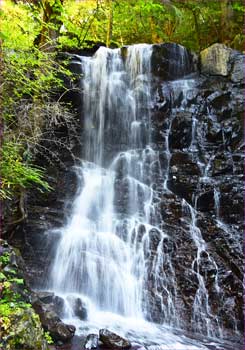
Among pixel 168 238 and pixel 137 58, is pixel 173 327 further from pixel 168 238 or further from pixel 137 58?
pixel 137 58

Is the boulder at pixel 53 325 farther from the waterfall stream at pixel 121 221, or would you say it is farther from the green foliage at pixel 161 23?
the green foliage at pixel 161 23

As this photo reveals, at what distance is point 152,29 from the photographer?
48.9ft

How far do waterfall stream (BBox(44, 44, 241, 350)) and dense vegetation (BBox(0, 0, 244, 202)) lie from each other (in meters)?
1.29

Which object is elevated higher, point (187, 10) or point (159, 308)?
point (187, 10)

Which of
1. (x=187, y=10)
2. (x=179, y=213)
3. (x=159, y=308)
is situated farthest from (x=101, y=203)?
(x=187, y=10)

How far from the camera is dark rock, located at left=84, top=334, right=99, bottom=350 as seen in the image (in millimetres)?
5248

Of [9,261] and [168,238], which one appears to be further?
[168,238]

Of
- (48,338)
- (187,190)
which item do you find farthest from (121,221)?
(48,338)

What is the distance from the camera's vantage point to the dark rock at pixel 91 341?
17.2 ft

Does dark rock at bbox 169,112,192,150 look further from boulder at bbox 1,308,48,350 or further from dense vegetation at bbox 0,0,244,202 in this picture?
boulder at bbox 1,308,48,350

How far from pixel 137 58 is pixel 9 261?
7.84 meters

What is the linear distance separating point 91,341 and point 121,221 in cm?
333

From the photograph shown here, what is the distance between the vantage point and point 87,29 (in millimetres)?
13117

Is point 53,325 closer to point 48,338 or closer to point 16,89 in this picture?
point 48,338
